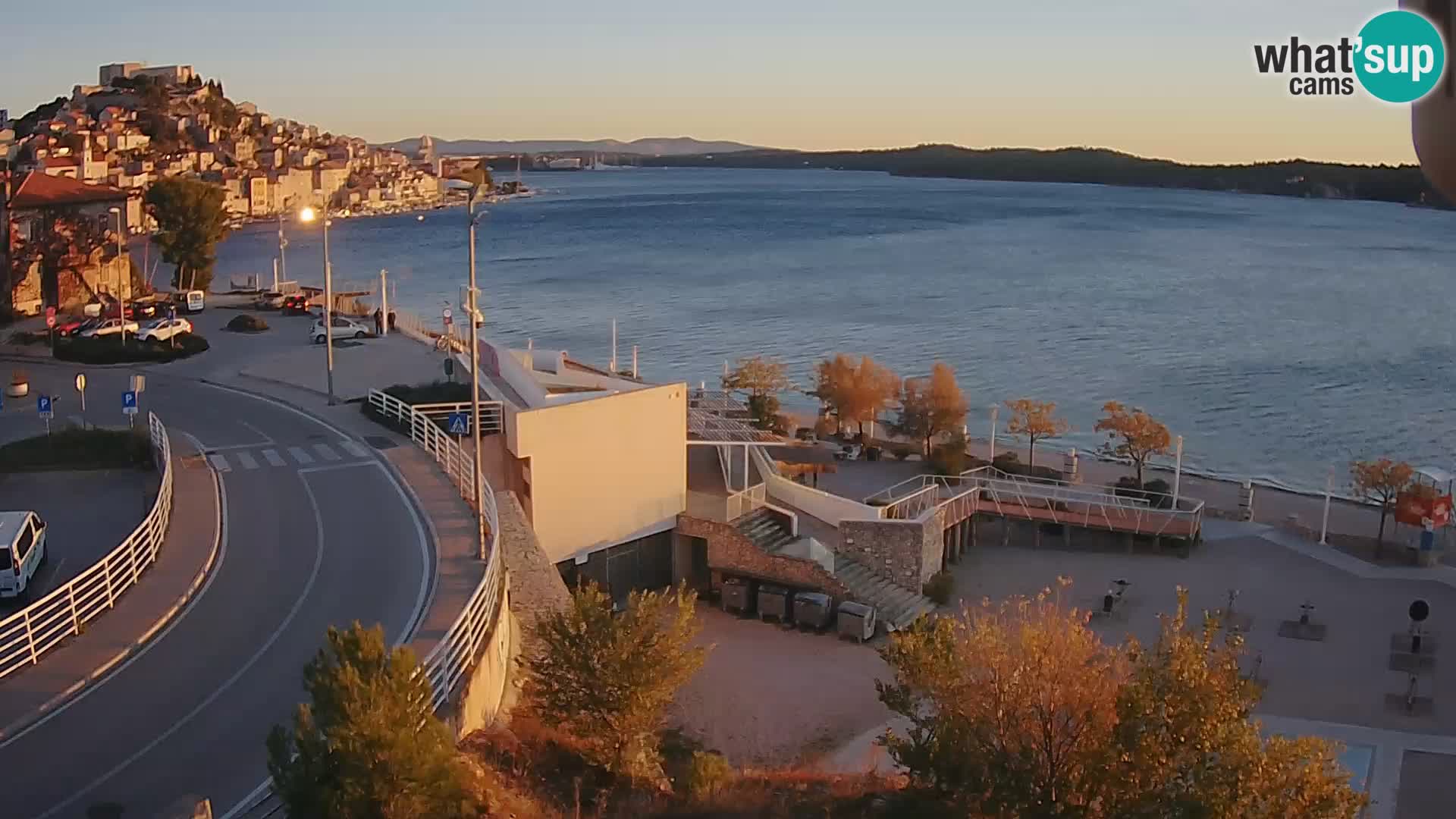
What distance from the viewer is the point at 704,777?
1225 centimetres

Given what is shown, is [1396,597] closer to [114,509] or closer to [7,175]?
[114,509]

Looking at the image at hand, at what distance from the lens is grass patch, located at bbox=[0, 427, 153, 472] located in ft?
77.5

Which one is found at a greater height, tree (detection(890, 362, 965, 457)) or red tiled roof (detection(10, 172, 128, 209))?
red tiled roof (detection(10, 172, 128, 209))

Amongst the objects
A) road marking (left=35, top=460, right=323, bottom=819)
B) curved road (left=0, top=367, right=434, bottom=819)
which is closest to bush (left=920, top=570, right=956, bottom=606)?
curved road (left=0, top=367, right=434, bottom=819)

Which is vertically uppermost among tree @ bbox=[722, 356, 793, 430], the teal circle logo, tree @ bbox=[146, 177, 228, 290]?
the teal circle logo

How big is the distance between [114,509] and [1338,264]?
114 metres

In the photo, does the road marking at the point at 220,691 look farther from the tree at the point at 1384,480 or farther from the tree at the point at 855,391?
the tree at the point at 1384,480

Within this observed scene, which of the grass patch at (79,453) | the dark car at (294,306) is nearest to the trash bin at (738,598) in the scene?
the grass patch at (79,453)

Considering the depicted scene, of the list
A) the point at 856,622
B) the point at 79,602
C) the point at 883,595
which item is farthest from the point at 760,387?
the point at 79,602

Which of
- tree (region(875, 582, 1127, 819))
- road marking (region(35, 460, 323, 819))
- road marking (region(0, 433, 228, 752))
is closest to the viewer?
tree (region(875, 582, 1127, 819))

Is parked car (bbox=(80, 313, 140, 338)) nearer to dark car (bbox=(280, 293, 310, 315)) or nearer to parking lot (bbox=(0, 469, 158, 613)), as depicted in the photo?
dark car (bbox=(280, 293, 310, 315))

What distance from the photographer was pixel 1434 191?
1826mm

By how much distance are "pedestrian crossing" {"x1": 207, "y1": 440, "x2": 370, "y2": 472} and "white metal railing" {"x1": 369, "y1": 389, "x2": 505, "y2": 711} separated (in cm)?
128

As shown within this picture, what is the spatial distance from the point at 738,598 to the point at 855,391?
15468mm
